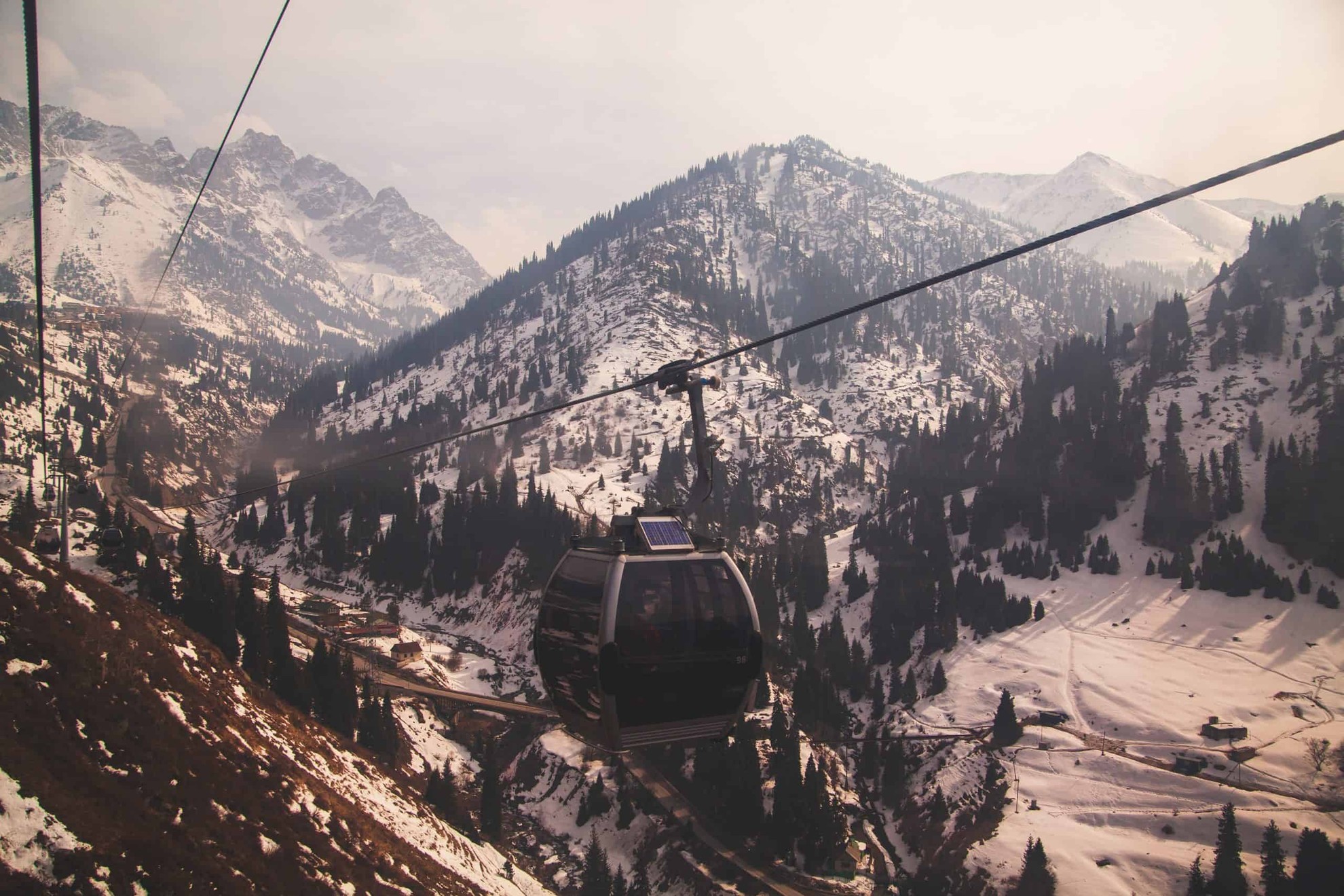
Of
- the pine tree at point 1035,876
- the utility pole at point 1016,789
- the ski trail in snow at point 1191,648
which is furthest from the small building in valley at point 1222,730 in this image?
the pine tree at point 1035,876

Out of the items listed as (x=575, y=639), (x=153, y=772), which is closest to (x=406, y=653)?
(x=153, y=772)

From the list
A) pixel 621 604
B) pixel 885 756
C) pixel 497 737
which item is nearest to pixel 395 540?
pixel 497 737

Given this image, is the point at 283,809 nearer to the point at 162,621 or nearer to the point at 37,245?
the point at 162,621

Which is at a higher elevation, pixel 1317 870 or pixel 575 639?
pixel 575 639

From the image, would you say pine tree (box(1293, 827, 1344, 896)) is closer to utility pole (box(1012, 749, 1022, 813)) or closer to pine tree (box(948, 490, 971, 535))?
utility pole (box(1012, 749, 1022, 813))

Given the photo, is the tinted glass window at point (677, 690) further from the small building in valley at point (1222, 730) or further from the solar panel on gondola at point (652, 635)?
A: the small building in valley at point (1222, 730)

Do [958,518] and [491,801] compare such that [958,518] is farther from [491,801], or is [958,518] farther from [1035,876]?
[491,801]
